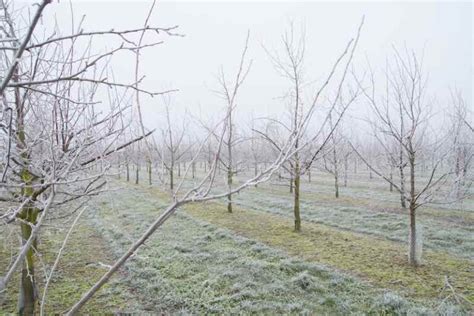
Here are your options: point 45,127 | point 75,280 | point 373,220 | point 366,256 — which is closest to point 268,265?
point 366,256

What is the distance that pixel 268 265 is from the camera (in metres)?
7.20

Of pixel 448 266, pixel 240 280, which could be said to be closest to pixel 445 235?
pixel 448 266

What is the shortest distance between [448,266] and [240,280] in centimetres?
479

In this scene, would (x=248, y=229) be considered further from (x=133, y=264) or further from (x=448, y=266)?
(x=448, y=266)

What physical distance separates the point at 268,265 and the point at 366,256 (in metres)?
2.58

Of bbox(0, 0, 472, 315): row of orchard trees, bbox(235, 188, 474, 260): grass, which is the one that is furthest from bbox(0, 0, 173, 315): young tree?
bbox(235, 188, 474, 260): grass

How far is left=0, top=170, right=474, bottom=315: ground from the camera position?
18.5 feet

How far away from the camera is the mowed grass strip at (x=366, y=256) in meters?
6.29

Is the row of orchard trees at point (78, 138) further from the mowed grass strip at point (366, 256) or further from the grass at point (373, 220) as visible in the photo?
the grass at point (373, 220)

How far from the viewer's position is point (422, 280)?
21.1ft

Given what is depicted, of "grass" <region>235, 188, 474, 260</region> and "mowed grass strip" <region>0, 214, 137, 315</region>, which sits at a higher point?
"grass" <region>235, 188, 474, 260</region>

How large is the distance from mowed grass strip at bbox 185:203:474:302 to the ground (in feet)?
0.08

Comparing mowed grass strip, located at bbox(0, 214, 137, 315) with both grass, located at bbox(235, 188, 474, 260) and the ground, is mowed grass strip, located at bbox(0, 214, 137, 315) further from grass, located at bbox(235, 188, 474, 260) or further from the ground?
grass, located at bbox(235, 188, 474, 260)

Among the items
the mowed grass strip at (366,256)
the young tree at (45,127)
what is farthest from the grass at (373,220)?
the young tree at (45,127)
